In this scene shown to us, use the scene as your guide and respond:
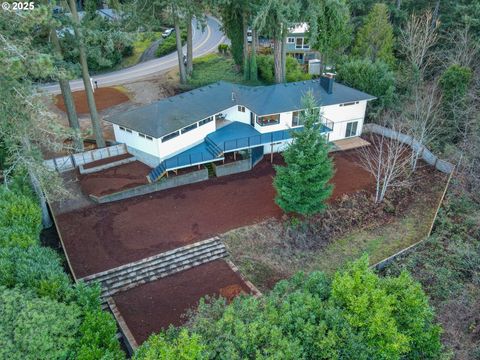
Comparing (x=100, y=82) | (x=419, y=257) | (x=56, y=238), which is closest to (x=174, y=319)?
(x=56, y=238)

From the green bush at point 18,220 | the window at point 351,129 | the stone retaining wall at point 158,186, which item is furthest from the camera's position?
the window at point 351,129

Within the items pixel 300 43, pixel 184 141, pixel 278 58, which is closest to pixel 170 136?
pixel 184 141

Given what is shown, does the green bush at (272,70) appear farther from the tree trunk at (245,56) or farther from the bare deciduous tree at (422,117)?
the bare deciduous tree at (422,117)

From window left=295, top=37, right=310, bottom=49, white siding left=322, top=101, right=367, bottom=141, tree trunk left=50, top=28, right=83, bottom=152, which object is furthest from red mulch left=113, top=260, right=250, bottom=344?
window left=295, top=37, right=310, bottom=49

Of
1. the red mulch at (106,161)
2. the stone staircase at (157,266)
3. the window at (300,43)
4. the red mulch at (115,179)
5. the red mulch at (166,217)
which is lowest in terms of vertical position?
the stone staircase at (157,266)

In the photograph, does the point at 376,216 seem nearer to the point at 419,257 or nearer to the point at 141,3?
the point at 419,257

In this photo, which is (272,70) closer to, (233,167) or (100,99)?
(233,167)

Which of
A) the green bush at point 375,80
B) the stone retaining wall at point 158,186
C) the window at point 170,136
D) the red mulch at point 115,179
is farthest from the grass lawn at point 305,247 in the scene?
the green bush at point 375,80
